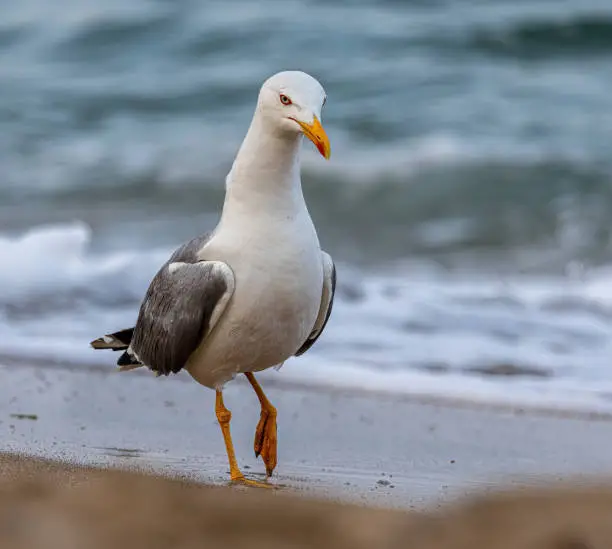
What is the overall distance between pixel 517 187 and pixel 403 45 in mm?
4256

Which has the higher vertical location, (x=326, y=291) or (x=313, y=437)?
(x=326, y=291)

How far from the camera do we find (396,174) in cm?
1276

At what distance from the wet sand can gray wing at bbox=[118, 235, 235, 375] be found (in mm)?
428

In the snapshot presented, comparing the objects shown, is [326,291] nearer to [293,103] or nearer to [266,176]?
[266,176]

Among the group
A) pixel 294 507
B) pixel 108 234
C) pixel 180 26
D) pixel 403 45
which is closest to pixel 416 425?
pixel 294 507

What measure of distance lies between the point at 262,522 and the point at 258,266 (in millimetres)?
2105

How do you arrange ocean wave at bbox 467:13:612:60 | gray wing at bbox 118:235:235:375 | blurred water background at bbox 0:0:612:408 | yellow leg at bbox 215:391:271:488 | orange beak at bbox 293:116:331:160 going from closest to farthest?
orange beak at bbox 293:116:331:160, gray wing at bbox 118:235:235:375, yellow leg at bbox 215:391:271:488, blurred water background at bbox 0:0:612:408, ocean wave at bbox 467:13:612:60

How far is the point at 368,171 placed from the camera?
12.9 meters

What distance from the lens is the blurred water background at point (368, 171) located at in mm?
7680

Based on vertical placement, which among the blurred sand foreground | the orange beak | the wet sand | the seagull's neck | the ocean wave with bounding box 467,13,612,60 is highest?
the ocean wave with bounding box 467,13,612,60

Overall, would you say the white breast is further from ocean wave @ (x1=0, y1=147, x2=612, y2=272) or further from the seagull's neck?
ocean wave @ (x1=0, y1=147, x2=612, y2=272)

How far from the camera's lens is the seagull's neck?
4598mm

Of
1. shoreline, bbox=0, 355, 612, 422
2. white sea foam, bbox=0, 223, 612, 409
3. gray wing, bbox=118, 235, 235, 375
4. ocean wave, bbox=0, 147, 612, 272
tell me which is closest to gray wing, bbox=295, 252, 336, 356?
gray wing, bbox=118, 235, 235, 375

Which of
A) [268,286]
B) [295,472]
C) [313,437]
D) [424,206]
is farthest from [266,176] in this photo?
[424,206]
